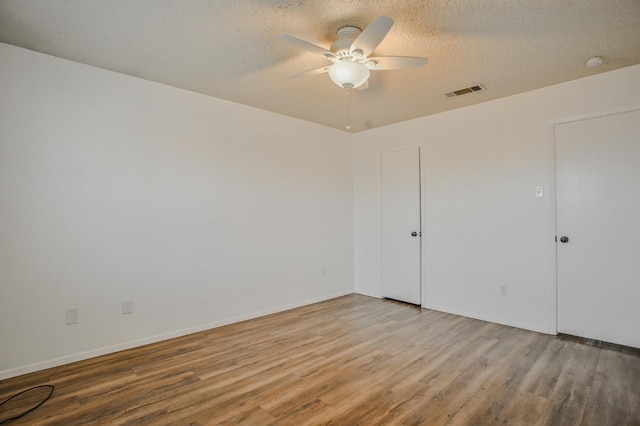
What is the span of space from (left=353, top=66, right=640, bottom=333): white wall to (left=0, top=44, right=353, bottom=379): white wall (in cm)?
179

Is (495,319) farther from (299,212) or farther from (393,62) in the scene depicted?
(393,62)

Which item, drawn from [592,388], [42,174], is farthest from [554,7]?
[42,174]

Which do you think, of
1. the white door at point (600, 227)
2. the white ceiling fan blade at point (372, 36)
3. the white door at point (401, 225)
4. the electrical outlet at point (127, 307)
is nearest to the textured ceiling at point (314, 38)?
the white ceiling fan blade at point (372, 36)

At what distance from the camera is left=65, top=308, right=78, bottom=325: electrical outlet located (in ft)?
9.05

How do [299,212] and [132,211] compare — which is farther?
[299,212]

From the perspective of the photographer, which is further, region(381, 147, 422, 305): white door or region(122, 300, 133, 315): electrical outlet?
region(381, 147, 422, 305): white door

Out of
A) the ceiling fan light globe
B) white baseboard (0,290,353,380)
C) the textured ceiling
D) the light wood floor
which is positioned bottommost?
the light wood floor

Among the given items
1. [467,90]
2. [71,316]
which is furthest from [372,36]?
[71,316]

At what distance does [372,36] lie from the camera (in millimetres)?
2014

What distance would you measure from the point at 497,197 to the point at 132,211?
3.86 metres

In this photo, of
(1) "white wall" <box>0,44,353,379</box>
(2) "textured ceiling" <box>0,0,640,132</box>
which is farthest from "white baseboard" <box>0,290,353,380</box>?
(2) "textured ceiling" <box>0,0,640,132</box>

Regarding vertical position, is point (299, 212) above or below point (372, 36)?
below

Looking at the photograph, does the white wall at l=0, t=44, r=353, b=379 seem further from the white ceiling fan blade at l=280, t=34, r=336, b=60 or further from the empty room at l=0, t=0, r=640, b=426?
the white ceiling fan blade at l=280, t=34, r=336, b=60

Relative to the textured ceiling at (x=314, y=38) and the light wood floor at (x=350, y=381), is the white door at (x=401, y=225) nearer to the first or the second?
the light wood floor at (x=350, y=381)
